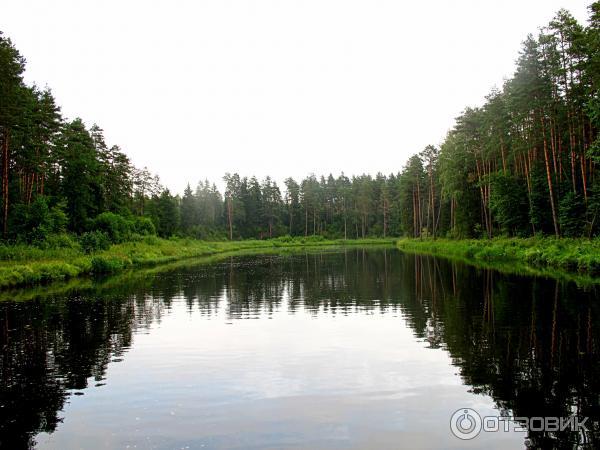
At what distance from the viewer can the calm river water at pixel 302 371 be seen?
27.9 feet

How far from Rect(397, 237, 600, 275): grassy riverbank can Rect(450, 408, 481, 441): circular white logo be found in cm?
2377

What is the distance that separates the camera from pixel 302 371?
12.4m

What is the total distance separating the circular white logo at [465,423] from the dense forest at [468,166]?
1011 inches

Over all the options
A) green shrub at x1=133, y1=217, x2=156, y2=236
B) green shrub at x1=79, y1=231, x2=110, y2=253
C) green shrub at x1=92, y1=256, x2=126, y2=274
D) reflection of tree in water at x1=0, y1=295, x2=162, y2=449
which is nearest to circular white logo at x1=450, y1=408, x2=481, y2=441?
reflection of tree in water at x1=0, y1=295, x2=162, y2=449

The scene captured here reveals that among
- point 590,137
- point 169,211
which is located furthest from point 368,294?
point 169,211

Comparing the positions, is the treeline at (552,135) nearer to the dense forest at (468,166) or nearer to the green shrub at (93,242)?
the dense forest at (468,166)

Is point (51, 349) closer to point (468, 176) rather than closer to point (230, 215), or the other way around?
point (468, 176)

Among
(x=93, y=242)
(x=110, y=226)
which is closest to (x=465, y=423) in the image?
(x=93, y=242)

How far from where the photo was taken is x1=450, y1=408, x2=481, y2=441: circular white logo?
27.3ft

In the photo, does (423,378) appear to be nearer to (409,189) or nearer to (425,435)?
(425,435)

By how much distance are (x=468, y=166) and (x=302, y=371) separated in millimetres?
54505

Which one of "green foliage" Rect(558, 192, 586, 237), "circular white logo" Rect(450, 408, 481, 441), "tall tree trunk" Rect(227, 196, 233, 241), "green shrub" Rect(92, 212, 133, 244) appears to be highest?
"tall tree trunk" Rect(227, 196, 233, 241)

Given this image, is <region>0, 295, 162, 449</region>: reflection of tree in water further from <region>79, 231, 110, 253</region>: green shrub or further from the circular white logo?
<region>79, 231, 110, 253</region>: green shrub

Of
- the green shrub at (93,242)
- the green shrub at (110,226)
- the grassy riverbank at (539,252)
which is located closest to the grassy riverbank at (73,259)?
the green shrub at (93,242)
